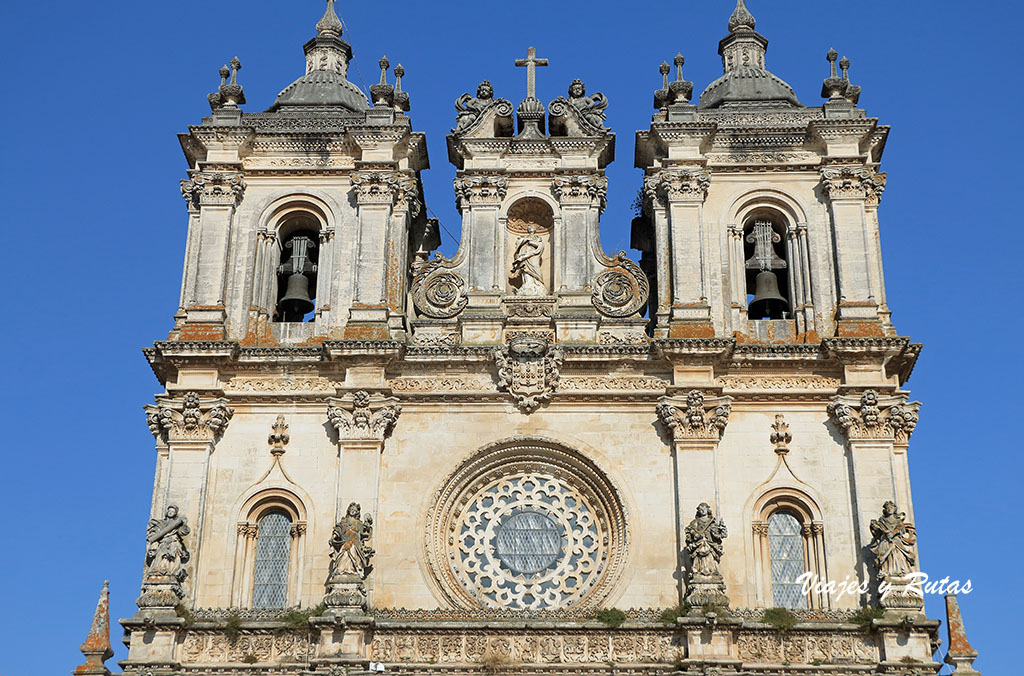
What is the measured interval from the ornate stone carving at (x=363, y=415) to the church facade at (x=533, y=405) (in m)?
0.05

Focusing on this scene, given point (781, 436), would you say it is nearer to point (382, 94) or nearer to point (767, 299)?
point (767, 299)

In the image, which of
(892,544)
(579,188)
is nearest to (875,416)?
(892,544)

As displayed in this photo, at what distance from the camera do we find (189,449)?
91.1 ft

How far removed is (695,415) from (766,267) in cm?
450

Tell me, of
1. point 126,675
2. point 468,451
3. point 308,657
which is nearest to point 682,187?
point 468,451

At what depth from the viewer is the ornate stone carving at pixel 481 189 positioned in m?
30.5

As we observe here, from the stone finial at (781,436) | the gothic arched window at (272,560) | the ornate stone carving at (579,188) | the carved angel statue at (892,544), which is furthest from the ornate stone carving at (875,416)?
the gothic arched window at (272,560)

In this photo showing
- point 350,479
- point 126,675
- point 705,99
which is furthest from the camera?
point 705,99

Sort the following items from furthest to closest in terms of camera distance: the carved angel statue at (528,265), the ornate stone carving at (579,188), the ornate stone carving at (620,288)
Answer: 1. the ornate stone carving at (579,188)
2. the carved angel statue at (528,265)
3. the ornate stone carving at (620,288)

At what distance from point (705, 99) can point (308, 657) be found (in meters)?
15.9

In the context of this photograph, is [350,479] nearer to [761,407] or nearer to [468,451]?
[468,451]

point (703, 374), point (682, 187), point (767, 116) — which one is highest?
point (767, 116)

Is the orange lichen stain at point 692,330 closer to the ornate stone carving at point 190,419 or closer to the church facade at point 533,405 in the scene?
the church facade at point 533,405

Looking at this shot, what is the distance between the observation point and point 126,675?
82.8 feet
